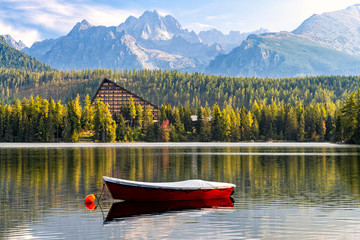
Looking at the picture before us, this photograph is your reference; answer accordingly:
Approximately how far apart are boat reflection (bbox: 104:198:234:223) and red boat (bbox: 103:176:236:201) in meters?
0.54

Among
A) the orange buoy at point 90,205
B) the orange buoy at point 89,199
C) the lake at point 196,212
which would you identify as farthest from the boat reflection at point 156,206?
the orange buoy at point 89,199

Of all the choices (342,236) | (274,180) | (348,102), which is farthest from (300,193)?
(348,102)

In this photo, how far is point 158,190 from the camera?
44625 millimetres

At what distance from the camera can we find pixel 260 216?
37.9 meters

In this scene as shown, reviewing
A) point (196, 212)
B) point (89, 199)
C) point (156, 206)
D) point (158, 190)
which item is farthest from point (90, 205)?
point (196, 212)

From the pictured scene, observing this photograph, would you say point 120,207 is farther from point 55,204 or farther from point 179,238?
point 179,238

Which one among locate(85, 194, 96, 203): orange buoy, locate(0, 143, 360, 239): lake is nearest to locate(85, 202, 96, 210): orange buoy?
locate(85, 194, 96, 203): orange buoy

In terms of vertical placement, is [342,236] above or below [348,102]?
below

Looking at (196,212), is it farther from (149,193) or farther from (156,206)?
(149,193)

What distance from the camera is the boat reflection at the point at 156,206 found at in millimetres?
40531

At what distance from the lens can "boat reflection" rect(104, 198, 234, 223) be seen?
40.5 meters

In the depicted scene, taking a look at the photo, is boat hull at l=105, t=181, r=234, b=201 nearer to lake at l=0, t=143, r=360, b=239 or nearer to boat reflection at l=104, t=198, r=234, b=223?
boat reflection at l=104, t=198, r=234, b=223

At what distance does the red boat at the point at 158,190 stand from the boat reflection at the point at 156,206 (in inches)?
21.1

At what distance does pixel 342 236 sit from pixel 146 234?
13.2 metres
